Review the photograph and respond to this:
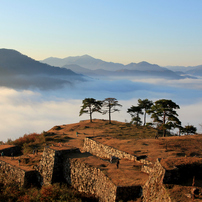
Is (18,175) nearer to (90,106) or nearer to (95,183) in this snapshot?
(95,183)

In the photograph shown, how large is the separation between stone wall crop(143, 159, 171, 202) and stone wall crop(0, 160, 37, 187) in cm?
1325

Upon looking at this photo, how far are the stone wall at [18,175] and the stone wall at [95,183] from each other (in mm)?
4029

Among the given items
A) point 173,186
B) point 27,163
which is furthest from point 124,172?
point 27,163

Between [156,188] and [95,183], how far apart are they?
6440mm

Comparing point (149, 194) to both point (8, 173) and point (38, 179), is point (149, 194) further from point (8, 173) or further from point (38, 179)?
point (8, 173)

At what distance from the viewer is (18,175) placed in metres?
24.0

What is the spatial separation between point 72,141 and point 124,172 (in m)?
22.8

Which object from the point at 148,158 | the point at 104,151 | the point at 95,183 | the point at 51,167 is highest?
the point at 148,158

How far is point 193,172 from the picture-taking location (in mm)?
15383

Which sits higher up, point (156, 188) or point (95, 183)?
point (156, 188)

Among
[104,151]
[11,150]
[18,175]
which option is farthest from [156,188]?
[11,150]

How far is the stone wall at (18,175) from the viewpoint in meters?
23.3

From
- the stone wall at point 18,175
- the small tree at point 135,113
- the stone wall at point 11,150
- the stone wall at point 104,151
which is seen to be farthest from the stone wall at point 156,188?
the small tree at point 135,113

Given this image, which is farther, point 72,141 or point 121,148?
point 72,141
